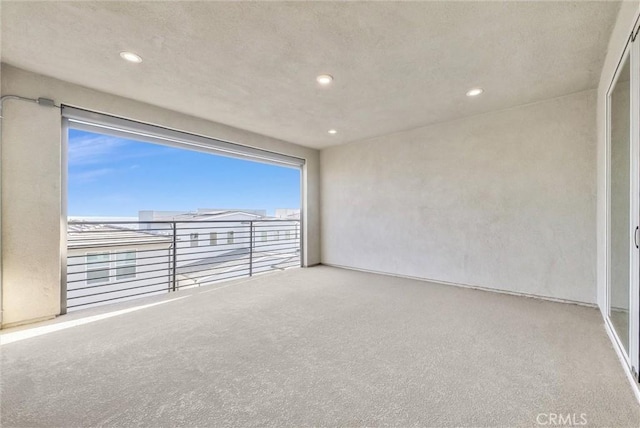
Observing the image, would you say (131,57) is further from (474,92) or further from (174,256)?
(474,92)

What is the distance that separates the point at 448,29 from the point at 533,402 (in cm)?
234

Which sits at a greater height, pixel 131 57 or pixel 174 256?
pixel 131 57

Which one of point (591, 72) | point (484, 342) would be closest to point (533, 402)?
point (484, 342)

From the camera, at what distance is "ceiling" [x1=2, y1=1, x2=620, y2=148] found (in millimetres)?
1674

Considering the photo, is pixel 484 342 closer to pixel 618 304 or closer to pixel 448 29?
pixel 618 304

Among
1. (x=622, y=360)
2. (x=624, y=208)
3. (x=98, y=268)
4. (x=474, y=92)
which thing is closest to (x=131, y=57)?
(x=98, y=268)

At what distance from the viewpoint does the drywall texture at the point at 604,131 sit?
67.8 inches

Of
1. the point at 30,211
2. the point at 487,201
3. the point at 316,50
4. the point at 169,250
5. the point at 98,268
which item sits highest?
the point at 316,50

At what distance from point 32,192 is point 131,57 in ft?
5.21

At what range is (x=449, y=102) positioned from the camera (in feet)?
9.98

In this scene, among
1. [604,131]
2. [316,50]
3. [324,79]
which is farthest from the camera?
[324,79]

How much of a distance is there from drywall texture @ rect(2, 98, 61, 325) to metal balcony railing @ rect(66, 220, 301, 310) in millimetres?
224

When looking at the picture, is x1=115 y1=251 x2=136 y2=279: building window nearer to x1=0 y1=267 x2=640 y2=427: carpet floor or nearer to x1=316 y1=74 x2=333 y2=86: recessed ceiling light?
x1=0 y1=267 x2=640 y2=427: carpet floor
